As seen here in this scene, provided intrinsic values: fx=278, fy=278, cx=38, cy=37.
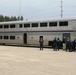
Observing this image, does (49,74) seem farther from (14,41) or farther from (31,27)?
(14,41)

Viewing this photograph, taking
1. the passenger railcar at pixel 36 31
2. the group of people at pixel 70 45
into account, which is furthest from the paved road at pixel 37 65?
the passenger railcar at pixel 36 31

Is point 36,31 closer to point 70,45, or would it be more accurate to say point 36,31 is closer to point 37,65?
point 70,45

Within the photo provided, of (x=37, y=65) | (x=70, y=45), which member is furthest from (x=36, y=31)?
(x=37, y=65)

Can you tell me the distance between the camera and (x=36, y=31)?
38.4 metres

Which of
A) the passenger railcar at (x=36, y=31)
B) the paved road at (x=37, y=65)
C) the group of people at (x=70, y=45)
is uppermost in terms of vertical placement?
the passenger railcar at (x=36, y=31)

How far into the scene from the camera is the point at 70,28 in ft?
110

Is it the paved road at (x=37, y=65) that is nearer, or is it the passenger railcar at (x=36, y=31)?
the paved road at (x=37, y=65)

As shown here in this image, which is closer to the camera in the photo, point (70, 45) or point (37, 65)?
point (37, 65)

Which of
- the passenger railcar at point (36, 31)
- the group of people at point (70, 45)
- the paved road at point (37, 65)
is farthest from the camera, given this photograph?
the passenger railcar at point (36, 31)

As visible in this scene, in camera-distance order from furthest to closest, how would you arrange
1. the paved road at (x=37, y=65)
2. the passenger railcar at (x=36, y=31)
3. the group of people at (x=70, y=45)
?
1. the passenger railcar at (x=36, y=31)
2. the group of people at (x=70, y=45)
3. the paved road at (x=37, y=65)

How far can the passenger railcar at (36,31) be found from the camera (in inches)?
1342

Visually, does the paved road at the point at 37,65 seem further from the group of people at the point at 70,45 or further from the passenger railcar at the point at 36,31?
the passenger railcar at the point at 36,31

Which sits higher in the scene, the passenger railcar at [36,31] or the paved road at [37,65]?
the passenger railcar at [36,31]

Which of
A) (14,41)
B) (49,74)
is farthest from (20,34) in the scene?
(49,74)
